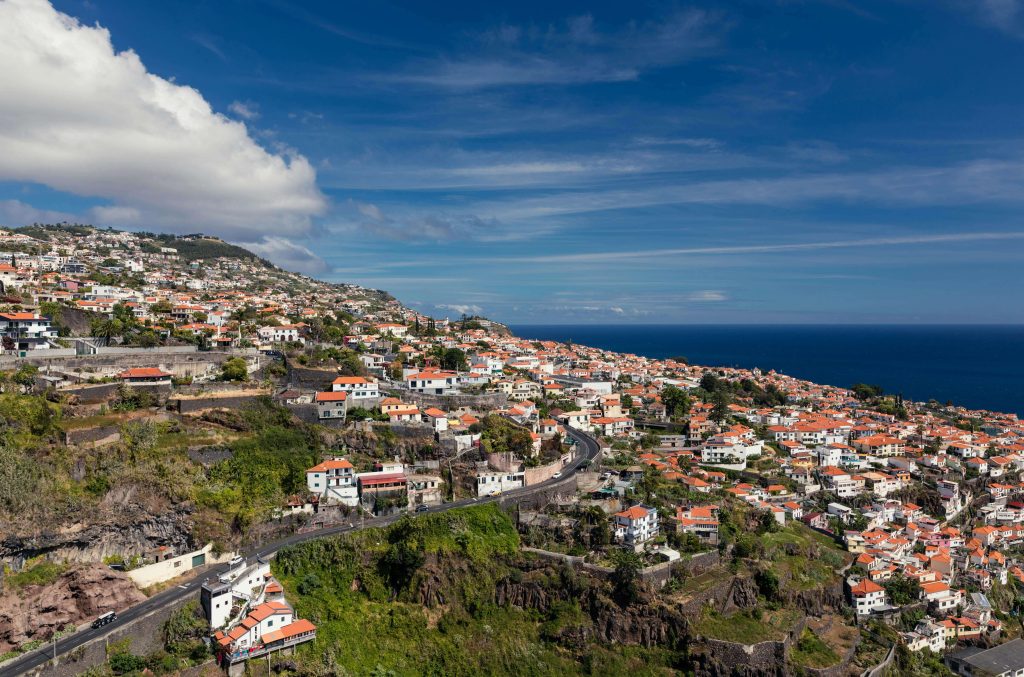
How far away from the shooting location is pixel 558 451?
43.4m

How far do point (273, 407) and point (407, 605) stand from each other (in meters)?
15.3

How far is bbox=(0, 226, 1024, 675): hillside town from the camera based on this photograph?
34250mm

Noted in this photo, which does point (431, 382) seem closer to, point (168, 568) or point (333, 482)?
point (333, 482)

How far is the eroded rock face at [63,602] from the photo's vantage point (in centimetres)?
2267

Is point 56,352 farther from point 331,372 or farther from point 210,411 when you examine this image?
point 331,372

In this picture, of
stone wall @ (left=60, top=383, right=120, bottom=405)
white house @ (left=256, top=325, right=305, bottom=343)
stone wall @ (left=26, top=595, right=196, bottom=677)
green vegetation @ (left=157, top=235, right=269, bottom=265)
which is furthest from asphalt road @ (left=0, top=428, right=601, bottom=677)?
green vegetation @ (left=157, top=235, right=269, bottom=265)

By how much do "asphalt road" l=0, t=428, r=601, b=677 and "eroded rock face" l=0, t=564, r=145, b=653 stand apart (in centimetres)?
72

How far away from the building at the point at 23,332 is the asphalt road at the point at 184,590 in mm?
22934

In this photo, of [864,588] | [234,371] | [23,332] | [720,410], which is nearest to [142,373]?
[234,371]

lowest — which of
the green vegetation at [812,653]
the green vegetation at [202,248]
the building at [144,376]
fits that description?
the green vegetation at [812,653]

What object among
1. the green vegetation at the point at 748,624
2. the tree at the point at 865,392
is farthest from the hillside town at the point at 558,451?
the tree at the point at 865,392

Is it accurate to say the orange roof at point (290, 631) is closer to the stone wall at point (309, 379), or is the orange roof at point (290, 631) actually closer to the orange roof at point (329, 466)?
the orange roof at point (329, 466)

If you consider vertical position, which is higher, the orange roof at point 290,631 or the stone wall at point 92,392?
the stone wall at point 92,392

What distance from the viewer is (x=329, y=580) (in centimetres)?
2906
